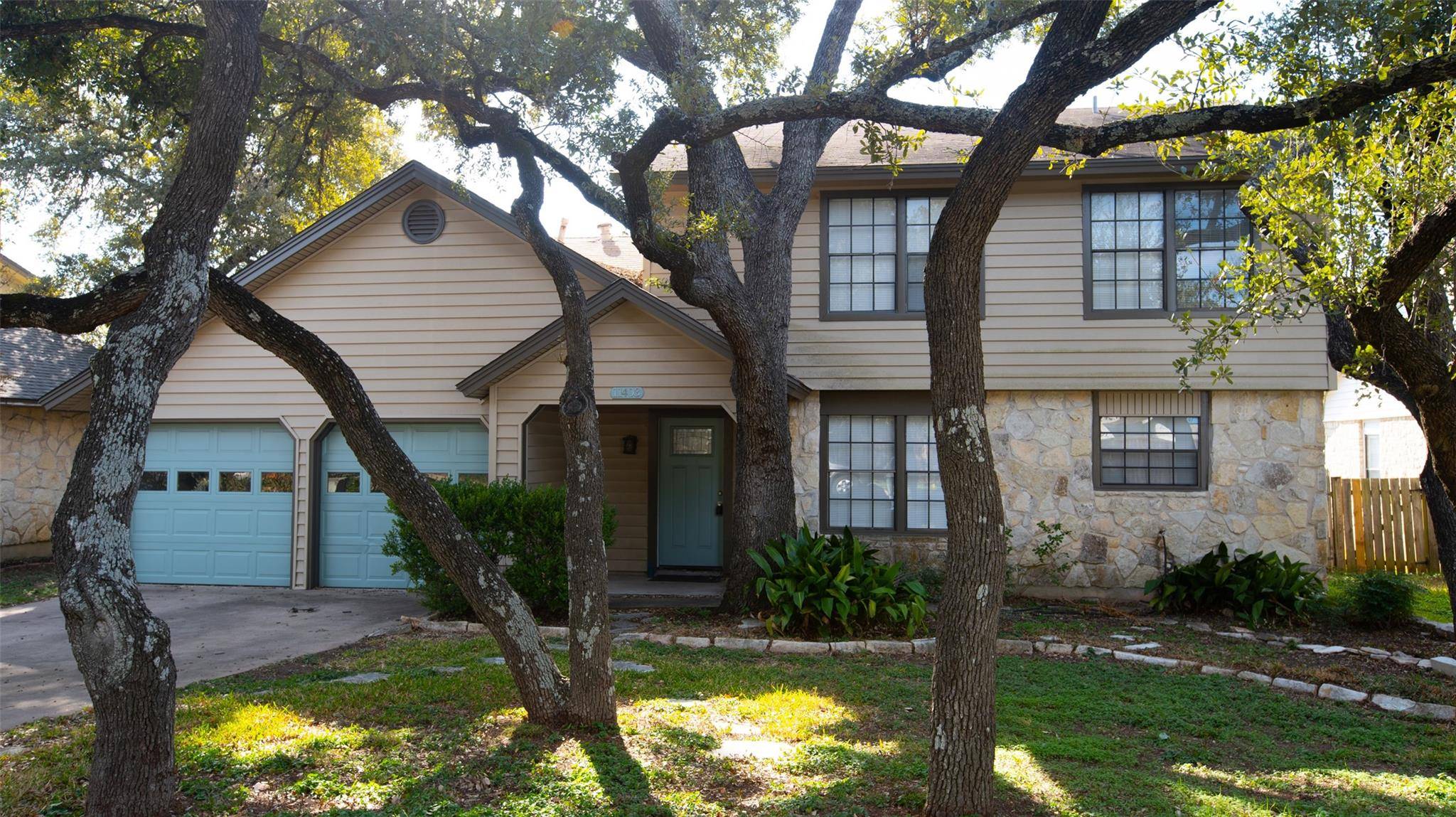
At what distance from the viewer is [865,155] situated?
12.0 metres

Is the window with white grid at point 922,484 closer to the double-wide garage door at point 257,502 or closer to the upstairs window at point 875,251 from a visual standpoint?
the upstairs window at point 875,251

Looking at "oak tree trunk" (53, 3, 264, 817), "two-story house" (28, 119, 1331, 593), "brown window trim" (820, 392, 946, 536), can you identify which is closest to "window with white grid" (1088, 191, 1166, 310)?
"two-story house" (28, 119, 1331, 593)

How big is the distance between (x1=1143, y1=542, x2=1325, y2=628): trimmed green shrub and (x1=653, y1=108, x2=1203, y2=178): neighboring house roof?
14.9 ft

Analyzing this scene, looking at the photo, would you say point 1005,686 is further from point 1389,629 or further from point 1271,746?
point 1389,629

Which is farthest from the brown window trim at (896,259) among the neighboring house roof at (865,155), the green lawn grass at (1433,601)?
the green lawn grass at (1433,601)

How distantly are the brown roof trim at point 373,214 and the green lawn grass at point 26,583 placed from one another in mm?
4284

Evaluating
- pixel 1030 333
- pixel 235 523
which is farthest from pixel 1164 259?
pixel 235 523

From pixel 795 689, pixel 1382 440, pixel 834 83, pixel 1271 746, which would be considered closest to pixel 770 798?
pixel 795 689

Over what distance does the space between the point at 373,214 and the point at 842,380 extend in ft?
20.5

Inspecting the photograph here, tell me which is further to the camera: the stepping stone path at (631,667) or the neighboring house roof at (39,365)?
the neighboring house roof at (39,365)

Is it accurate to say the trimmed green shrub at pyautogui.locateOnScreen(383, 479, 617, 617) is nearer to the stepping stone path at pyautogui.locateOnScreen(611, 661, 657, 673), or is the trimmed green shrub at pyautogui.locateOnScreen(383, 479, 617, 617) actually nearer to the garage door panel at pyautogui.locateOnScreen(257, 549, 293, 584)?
the stepping stone path at pyautogui.locateOnScreen(611, 661, 657, 673)

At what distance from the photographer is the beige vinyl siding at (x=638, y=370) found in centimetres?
1148

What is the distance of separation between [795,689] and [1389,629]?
6.87 m

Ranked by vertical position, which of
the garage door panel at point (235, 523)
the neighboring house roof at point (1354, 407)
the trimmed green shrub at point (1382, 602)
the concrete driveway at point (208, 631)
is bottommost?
the concrete driveway at point (208, 631)
